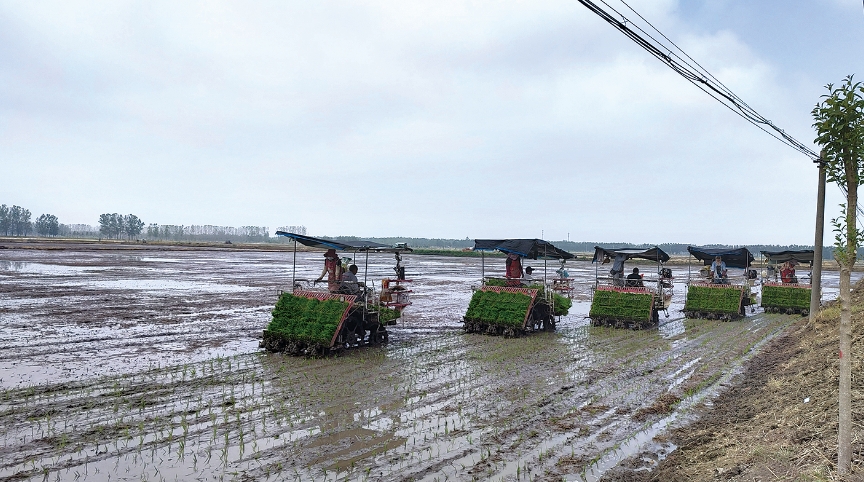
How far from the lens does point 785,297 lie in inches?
952

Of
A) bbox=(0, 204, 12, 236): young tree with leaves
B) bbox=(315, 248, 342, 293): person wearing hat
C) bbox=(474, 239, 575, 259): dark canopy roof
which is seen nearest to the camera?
bbox=(315, 248, 342, 293): person wearing hat

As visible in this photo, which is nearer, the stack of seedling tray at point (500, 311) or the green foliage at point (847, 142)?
the green foliage at point (847, 142)

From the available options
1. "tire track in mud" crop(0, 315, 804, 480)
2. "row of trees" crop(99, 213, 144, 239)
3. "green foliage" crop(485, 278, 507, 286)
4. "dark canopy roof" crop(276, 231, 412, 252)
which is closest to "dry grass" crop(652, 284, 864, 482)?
"tire track in mud" crop(0, 315, 804, 480)

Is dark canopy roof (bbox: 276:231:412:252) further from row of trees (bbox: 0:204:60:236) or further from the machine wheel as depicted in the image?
row of trees (bbox: 0:204:60:236)

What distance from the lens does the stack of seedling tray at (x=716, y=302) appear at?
21906 millimetres

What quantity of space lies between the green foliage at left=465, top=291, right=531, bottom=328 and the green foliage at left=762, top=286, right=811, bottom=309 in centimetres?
1389

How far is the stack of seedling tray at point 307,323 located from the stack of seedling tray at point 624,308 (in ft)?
32.2

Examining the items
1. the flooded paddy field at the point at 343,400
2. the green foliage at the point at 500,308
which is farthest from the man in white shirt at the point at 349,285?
the green foliage at the point at 500,308

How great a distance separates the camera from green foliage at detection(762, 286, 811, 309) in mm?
23766

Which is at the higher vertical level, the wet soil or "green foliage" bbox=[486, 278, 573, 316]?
"green foliage" bbox=[486, 278, 573, 316]

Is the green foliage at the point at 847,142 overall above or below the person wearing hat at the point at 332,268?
above

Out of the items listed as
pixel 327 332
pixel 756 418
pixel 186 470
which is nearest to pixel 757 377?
pixel 756 418

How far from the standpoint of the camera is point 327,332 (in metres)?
13.2

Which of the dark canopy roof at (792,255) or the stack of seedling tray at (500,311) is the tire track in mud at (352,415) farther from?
the dark canopy roof at (792,255)
